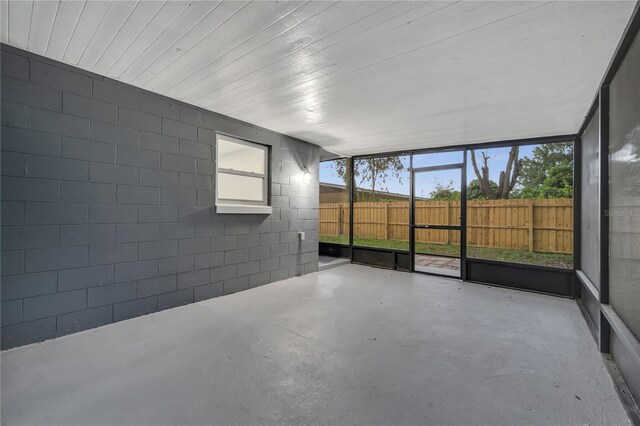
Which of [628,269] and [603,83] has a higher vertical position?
[603,83]

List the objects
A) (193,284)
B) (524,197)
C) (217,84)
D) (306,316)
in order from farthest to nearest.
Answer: (524,197) < (193,284) < (306,316) < (217,84)

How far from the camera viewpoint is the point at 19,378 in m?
1.88

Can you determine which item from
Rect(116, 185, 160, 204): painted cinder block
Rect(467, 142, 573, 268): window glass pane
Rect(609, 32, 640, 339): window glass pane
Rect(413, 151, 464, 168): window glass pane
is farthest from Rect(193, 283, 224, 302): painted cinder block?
Rect(467, 142, 573, 268): window glass pane

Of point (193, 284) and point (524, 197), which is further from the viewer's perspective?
point (524, 197)

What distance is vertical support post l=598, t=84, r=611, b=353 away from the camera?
2322mm

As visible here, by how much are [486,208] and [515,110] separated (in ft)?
10.3

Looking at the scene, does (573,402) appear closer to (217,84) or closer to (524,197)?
(217,84)

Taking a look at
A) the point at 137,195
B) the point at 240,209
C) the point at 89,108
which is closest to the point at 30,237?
the point at 137,195

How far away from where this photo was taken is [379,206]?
6.91 meters

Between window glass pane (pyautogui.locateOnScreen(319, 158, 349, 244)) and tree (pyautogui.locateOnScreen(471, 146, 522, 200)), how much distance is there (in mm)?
3048

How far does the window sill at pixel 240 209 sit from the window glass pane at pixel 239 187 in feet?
0.64

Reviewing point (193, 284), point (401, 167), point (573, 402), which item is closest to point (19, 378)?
point (193, 284)

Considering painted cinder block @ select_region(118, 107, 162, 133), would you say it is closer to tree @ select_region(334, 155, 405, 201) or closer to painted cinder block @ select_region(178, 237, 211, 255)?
painted cinder block @ select_region(178, 237, 211, 255)

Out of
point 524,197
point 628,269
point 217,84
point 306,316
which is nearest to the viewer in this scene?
point 628,269
